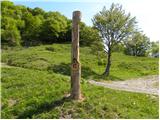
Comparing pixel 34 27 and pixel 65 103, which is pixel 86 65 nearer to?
pixel 65 103

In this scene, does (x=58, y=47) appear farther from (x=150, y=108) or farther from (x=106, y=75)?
(x=150, y=108)

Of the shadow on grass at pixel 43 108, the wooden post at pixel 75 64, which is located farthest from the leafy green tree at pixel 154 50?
the shadow on grass at pixel 43 108

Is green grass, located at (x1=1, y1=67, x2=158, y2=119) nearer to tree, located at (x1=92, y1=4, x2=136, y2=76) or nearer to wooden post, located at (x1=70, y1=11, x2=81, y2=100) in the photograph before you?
wooden post, located at (x1=70, y1=11, x2=81, y2=100)

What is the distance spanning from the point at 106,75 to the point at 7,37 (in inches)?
933

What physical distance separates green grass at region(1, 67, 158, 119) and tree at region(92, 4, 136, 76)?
1828 cm

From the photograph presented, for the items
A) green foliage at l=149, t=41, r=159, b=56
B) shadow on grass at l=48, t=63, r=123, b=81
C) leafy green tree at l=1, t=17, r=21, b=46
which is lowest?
shadow on grass at l=48, t=63, r=123, b=81

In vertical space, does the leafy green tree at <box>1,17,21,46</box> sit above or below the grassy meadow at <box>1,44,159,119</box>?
above

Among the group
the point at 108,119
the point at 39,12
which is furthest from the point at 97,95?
the point at 39,12

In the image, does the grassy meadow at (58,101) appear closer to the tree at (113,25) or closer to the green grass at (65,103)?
the green grass at (65,103)

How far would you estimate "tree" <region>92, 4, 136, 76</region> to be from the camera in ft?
135

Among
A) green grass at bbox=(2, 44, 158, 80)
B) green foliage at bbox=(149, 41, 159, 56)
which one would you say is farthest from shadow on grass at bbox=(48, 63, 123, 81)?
green foliage at bbox=(149, 41, 159, 56)

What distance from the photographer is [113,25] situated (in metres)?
41.2

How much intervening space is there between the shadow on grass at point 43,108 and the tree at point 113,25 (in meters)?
22.5

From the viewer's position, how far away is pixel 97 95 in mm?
20328
